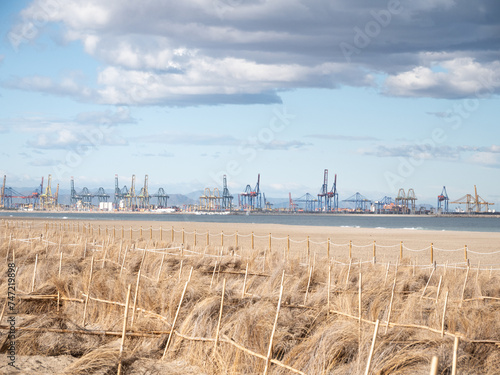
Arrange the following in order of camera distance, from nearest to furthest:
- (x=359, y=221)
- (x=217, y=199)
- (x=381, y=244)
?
(x=381, y=244)
(x=359, y=221)
(x=217, y=199)

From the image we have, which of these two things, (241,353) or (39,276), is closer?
(241,353)

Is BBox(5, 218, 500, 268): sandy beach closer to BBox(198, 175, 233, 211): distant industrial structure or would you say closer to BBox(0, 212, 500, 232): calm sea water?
BBox(0, 212, 500, 232): calm sea water

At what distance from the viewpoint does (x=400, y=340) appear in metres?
7.04

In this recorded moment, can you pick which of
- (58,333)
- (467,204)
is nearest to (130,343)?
(58,333)

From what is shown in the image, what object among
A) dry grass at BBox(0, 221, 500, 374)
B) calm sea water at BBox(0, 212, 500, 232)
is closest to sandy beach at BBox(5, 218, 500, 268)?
dry grass at BBox(0, 221, 500, 374)

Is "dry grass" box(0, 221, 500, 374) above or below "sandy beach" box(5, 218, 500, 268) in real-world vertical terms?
above

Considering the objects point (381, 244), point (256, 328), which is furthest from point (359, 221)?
point (256, 328)

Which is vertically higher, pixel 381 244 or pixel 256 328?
pixel 256 328

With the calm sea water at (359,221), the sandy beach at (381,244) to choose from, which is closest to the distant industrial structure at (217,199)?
the calm sea water at (359,221)

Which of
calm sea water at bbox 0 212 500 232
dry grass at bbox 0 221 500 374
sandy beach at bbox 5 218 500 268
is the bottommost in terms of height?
calm sea water at bbox 0 212 500 232

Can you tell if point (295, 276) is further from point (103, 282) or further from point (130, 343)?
point (130, 343)

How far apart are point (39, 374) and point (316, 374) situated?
3227mm

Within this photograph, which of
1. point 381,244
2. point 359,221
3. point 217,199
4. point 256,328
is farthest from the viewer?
point 217,199

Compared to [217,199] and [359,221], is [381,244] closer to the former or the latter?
[359,221]
